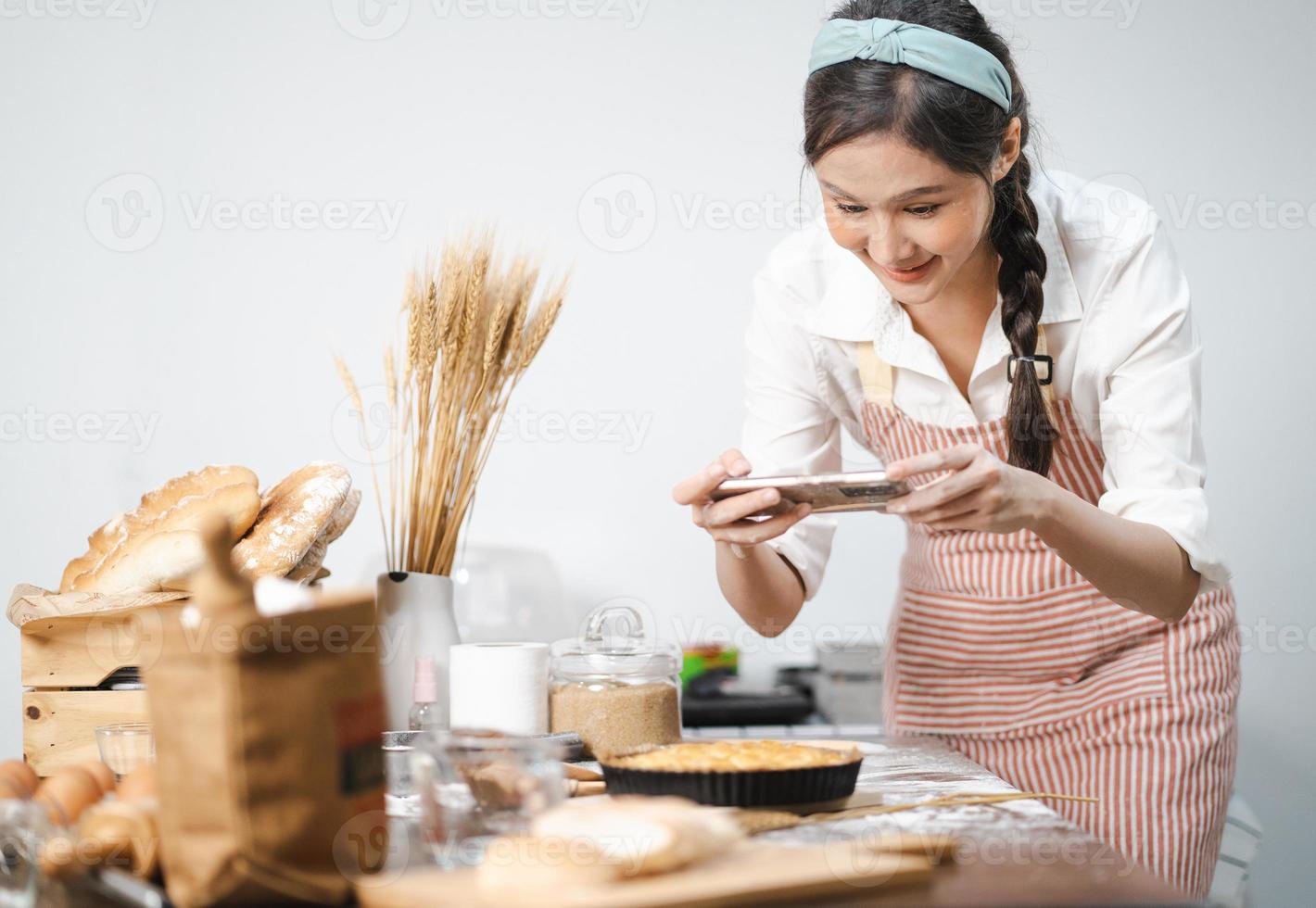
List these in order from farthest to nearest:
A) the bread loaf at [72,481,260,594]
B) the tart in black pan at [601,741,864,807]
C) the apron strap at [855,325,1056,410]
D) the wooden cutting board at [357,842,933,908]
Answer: the apron strap at [855,325,1056,410], the bread loaf at [72,481,260,594], the tart in black pan at [601,741,864,807], the wooden cutting board at [357,842,933,908]

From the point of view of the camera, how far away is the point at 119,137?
2.17 m

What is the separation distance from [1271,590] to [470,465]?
1556mm

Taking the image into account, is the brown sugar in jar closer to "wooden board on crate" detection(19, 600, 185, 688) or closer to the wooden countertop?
the wooden countertop

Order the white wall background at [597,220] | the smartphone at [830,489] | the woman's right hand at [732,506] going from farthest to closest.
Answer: the white wall background at [597,220] < the woman's right hand at [732,506] < the smartphone at [830,489]

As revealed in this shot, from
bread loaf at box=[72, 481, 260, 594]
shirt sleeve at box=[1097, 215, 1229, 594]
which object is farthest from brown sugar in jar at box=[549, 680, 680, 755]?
shirt sleeve at box=[1097, 215, 1229, 594]

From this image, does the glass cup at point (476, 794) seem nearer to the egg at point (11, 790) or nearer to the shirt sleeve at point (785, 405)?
the egg at point (11, 790)

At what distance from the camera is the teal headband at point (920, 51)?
4.31 feet

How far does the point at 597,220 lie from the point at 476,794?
1623mm

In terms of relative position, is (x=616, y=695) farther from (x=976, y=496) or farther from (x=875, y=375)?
(x=875, y=375)

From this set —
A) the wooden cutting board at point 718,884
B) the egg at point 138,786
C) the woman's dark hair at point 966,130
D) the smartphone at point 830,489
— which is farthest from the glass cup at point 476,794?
the woman's dark hair at point 966,130

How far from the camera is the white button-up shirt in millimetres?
1380

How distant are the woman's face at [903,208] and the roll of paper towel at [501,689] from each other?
0.60 meters

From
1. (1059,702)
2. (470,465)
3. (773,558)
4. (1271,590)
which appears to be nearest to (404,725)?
(470,465)

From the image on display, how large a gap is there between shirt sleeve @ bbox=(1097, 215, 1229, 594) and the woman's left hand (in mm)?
205
